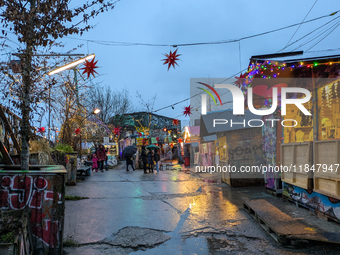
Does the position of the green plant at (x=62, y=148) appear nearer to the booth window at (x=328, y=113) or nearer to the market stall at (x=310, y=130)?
the market stall at (x=310, y=130)

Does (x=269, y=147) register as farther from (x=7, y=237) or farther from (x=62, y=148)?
(x=7, y=237)

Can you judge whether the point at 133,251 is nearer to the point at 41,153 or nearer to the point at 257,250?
the point at 257,250

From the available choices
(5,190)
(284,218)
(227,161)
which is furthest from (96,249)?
(227,161)

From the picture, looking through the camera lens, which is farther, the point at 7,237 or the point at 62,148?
the point at 62,148

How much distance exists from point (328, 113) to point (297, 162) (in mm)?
1363

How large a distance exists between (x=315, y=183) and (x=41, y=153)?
8.18m

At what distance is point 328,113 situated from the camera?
6.61m

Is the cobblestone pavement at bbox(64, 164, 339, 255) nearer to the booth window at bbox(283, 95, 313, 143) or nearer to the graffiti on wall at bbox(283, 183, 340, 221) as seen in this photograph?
the graffiti on wall at bbox(283, 183, 340, 221)

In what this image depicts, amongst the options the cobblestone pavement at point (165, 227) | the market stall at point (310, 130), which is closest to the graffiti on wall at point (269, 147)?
the market stall at point (310, 130)

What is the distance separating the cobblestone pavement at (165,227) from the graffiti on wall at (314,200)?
97 centimetres

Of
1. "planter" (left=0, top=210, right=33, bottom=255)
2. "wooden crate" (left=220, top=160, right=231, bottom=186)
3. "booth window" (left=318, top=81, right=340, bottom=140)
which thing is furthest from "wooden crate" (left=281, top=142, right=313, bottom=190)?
"planter" (left=0, top=210, right=33, bottom=255)

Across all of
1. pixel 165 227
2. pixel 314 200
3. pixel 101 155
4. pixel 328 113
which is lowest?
pixel 165 227

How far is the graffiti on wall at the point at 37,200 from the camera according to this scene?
13.1ft

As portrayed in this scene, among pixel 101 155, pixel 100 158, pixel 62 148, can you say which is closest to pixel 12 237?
pixel 62 148
